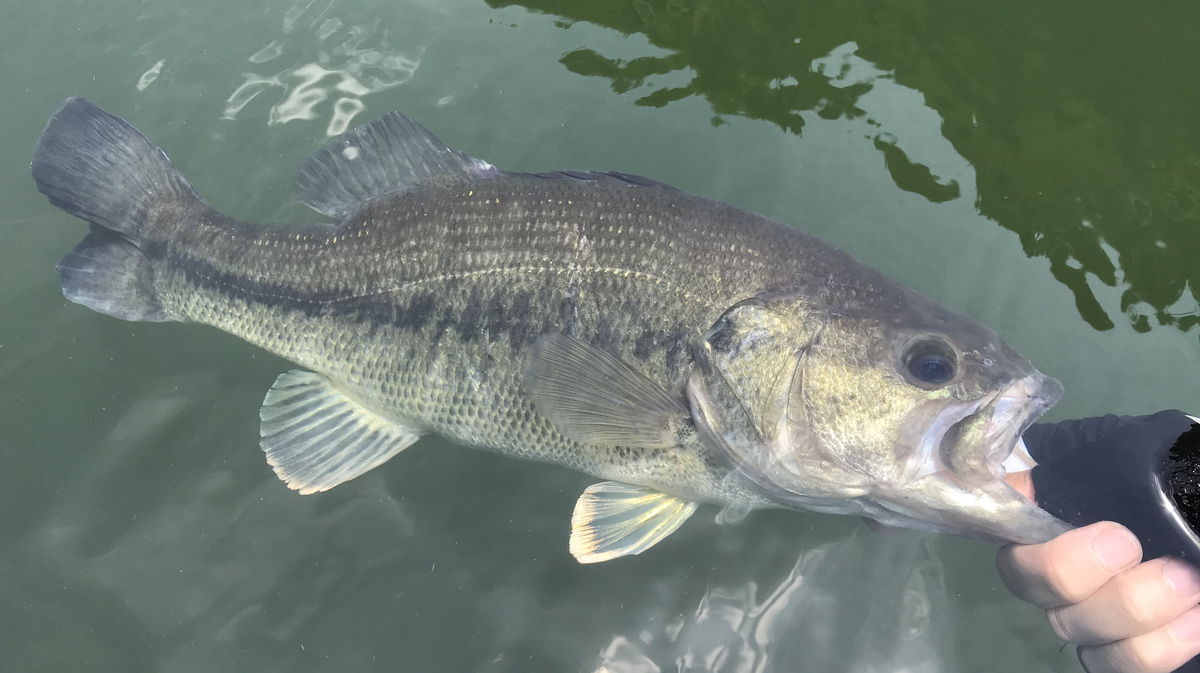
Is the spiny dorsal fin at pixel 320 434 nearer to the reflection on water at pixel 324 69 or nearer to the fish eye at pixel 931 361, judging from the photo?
the fish eye at pixel 931 361

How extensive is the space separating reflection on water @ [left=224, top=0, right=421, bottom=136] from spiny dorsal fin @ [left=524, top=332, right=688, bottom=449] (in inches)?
103

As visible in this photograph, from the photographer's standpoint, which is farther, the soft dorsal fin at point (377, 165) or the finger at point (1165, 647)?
the soft dorsal fin at point (377, 165)

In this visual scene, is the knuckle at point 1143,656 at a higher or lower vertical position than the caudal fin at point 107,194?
lower

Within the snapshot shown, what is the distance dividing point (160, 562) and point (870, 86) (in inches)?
178

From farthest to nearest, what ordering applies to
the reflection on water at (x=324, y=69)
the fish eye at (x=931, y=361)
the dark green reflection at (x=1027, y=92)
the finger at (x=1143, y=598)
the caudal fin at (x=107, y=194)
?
the reflection on water at (x=324, y=69), the dark green reflection at (x=1027, y=92), the caudal fin at (x=107, y=194), the fish eye at (x=931, y=361), the finger at (x=1143, y=598)

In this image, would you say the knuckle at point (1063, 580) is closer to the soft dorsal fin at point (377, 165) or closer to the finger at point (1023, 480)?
the finger at point (1023, 480)

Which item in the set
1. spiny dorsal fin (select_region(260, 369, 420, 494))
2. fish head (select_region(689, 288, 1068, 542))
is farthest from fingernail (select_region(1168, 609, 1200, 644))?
spiny dorsal fin (select_region(260, 369, 420, 494))

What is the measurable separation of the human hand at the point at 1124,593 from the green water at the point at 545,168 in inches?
32.1

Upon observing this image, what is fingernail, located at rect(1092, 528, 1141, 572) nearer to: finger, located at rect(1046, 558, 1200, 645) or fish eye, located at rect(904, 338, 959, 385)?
finger, located at rect(1046, 558, 1200, 645)

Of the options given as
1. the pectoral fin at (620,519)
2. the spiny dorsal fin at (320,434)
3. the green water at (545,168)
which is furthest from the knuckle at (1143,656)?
the spiny dorsal fin at (320,434)

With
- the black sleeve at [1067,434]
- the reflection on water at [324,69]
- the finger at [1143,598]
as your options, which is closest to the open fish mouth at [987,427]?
the finger at [1143,598]

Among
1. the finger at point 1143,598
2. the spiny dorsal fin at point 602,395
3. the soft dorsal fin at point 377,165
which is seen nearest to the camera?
the finger at point 1143,598

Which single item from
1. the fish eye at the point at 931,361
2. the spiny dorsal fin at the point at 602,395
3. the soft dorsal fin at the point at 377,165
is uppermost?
the soft dorsal fin at the point at 377,165

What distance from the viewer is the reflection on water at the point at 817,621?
2.89m
